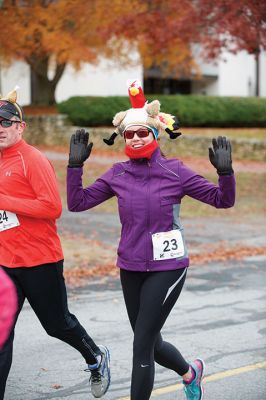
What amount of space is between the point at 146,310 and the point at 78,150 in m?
1.05

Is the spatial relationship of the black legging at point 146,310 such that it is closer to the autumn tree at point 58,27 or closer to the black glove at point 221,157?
the black glove at point 221,157

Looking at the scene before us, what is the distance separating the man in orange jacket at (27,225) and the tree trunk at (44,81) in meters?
26.8

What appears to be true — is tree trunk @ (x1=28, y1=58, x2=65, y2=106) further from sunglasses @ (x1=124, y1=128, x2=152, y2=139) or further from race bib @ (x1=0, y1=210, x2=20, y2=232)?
sunglasses @ (x1=124, y1=128, x2=152, y2=139)

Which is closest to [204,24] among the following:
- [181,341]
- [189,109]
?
[189,109]

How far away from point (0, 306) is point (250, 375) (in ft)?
7.22

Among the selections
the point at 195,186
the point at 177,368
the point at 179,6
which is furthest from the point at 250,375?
the point at 179,6

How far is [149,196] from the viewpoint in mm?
5148

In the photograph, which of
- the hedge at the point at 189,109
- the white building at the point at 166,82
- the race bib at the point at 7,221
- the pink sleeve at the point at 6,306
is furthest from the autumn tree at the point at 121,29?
the pink sleeve at the point at 6,306

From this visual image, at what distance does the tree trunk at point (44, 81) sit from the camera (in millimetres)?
32531

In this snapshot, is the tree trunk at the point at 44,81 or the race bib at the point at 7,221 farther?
the tree trunk at the point at 44,81

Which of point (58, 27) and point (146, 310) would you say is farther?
point (58, 27)

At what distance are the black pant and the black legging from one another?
0.50 m

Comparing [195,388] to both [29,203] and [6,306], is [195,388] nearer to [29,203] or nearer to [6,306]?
[6,306]

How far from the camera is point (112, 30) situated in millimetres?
23984
